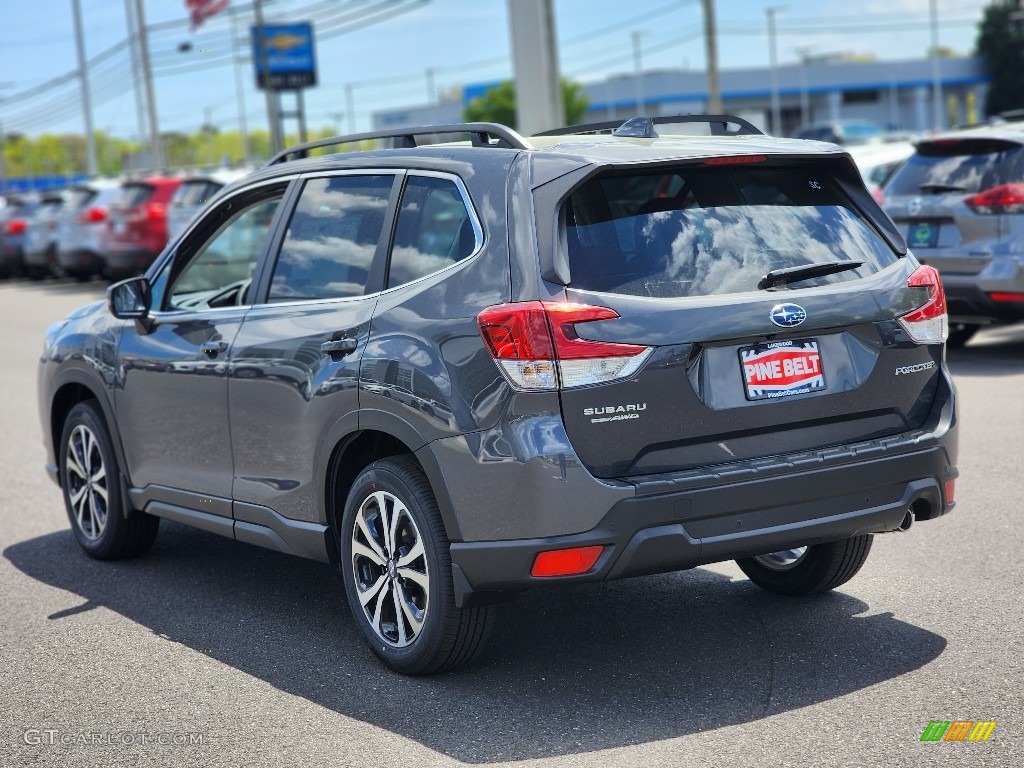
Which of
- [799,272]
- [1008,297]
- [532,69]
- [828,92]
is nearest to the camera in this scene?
[799,272]

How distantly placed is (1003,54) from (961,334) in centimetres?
9472

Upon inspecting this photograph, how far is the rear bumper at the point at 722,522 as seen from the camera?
4230 mm

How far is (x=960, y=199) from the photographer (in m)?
11.4

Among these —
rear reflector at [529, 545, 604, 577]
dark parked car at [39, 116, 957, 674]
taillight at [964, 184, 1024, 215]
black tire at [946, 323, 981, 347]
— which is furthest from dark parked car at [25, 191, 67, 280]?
rear reflector at [529, 545, 604, 577]

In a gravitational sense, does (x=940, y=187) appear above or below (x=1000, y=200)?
above

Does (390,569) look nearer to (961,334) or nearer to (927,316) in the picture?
(927,316)

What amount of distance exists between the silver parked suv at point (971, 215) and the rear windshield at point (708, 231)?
6.70 m

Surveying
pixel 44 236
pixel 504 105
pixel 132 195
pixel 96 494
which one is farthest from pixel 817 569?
pixel 504 105

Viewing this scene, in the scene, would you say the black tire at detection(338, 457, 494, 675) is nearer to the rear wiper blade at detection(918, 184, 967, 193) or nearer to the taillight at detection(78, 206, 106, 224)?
the rear wiper blade at detection(918, 184, 967, 193)

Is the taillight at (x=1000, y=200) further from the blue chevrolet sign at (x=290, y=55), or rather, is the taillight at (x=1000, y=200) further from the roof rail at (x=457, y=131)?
the blue chevrolet sign at (x=290, y=55)

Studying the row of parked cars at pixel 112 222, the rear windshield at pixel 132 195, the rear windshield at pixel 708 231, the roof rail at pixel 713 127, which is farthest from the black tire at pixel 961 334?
the rear windshield at pixel 132 195

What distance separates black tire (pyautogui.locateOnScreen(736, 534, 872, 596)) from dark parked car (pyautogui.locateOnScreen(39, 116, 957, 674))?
0.04 feet

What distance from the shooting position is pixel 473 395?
4.35m

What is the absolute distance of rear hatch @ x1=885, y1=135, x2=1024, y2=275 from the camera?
11.1m
